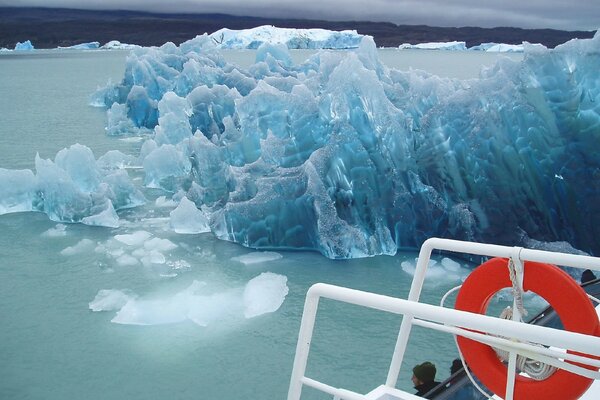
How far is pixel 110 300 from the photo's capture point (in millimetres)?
6387

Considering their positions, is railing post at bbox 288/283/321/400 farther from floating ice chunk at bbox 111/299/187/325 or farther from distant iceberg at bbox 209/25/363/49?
distant iceberg at bbox 209/25/363/49

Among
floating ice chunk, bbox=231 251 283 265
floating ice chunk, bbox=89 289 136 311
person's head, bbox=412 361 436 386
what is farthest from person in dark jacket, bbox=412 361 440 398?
floating ice chunk, bbox=231 251 283 265

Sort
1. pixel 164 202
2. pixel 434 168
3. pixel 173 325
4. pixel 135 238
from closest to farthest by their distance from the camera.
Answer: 1. pixel 173 325
2. pixel 135 238
3. pixel 434 168
4. pixel 164 202

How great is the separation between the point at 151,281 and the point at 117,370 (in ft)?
6.16

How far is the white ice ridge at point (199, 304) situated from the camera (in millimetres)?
5969

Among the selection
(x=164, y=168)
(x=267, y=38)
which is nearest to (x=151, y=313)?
(x=164, y=168)

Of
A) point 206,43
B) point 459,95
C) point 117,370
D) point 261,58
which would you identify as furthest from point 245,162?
point 206,43

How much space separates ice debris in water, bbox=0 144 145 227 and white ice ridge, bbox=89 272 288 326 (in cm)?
291

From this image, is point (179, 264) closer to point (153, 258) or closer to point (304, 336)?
point (153, 258)

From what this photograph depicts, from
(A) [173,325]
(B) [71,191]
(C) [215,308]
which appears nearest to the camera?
(A) [173,325]

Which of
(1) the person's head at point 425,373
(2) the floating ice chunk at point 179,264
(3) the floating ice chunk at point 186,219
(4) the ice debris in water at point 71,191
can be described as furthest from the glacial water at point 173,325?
(1) the person's head at point 425,373

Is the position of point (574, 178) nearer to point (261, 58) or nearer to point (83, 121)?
point (261, 58)

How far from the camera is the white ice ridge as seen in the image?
5.97 metres

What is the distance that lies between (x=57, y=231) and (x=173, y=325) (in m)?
3.83
